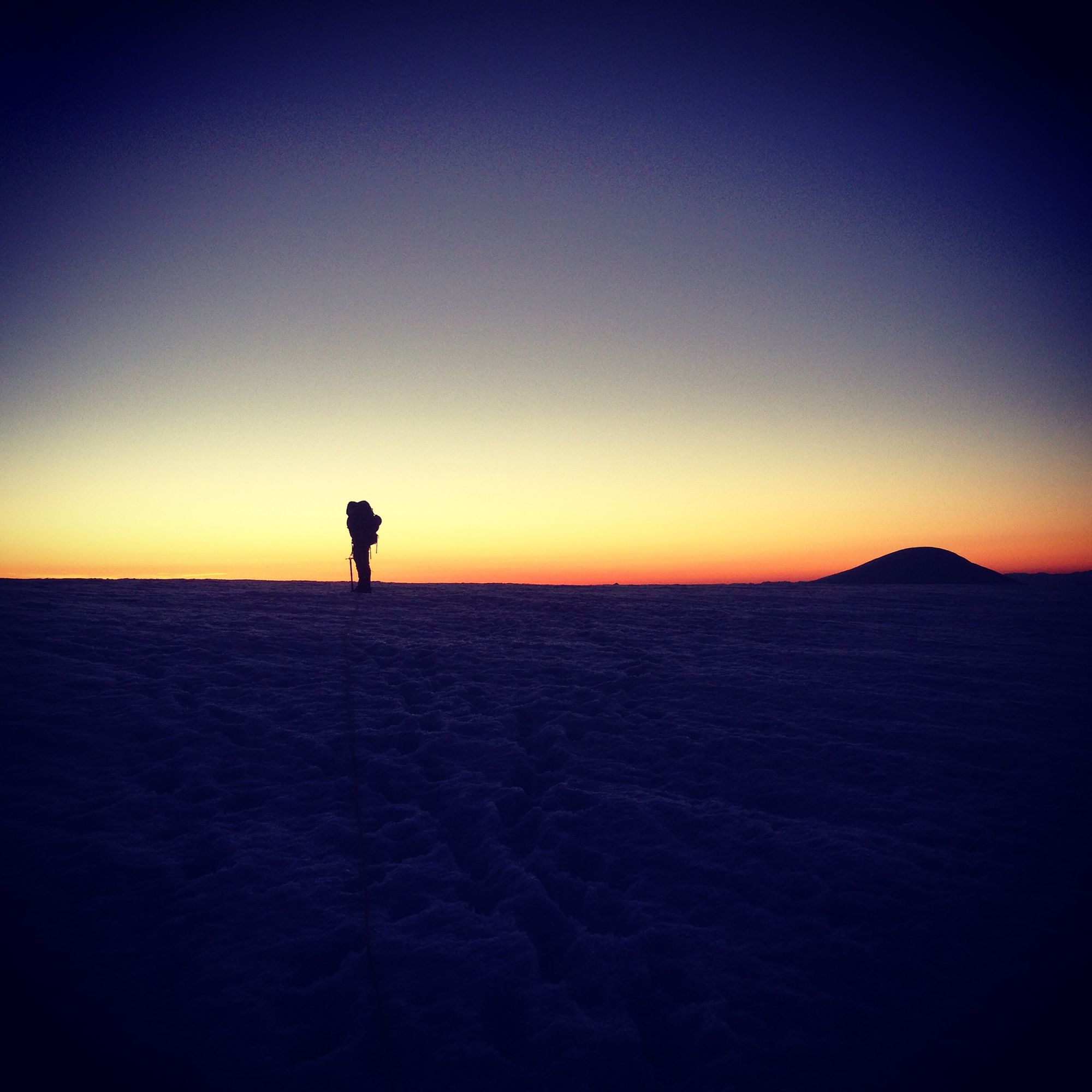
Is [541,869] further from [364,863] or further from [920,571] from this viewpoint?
[920,571]

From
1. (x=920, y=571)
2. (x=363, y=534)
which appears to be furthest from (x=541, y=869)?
(x=920, y=571)

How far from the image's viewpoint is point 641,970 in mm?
5258

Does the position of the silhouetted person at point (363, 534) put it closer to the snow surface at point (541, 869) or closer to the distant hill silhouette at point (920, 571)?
the snow surface at point (541, 869)

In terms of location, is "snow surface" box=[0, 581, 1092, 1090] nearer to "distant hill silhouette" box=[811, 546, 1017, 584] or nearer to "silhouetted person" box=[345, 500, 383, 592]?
"silhouetted person" box=[345, 500, 383, 592]

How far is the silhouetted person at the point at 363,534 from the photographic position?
2261 centimetres

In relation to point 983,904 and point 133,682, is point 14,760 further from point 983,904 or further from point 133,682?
point 983,904

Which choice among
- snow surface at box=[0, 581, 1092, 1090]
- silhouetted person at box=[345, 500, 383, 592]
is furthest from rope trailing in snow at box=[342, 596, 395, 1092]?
silhouetted person at box=[345, 500, 383, 592]

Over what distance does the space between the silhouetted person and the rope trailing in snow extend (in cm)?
1032

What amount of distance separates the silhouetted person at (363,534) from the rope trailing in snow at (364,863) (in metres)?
10.3

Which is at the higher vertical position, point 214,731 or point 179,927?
point 214,731

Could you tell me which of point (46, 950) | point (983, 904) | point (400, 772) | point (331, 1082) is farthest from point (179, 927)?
point (983, 904)

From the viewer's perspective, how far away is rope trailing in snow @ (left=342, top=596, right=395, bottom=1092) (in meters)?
4.63

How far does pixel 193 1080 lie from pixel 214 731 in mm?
5550

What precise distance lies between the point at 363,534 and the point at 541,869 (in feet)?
59.0
